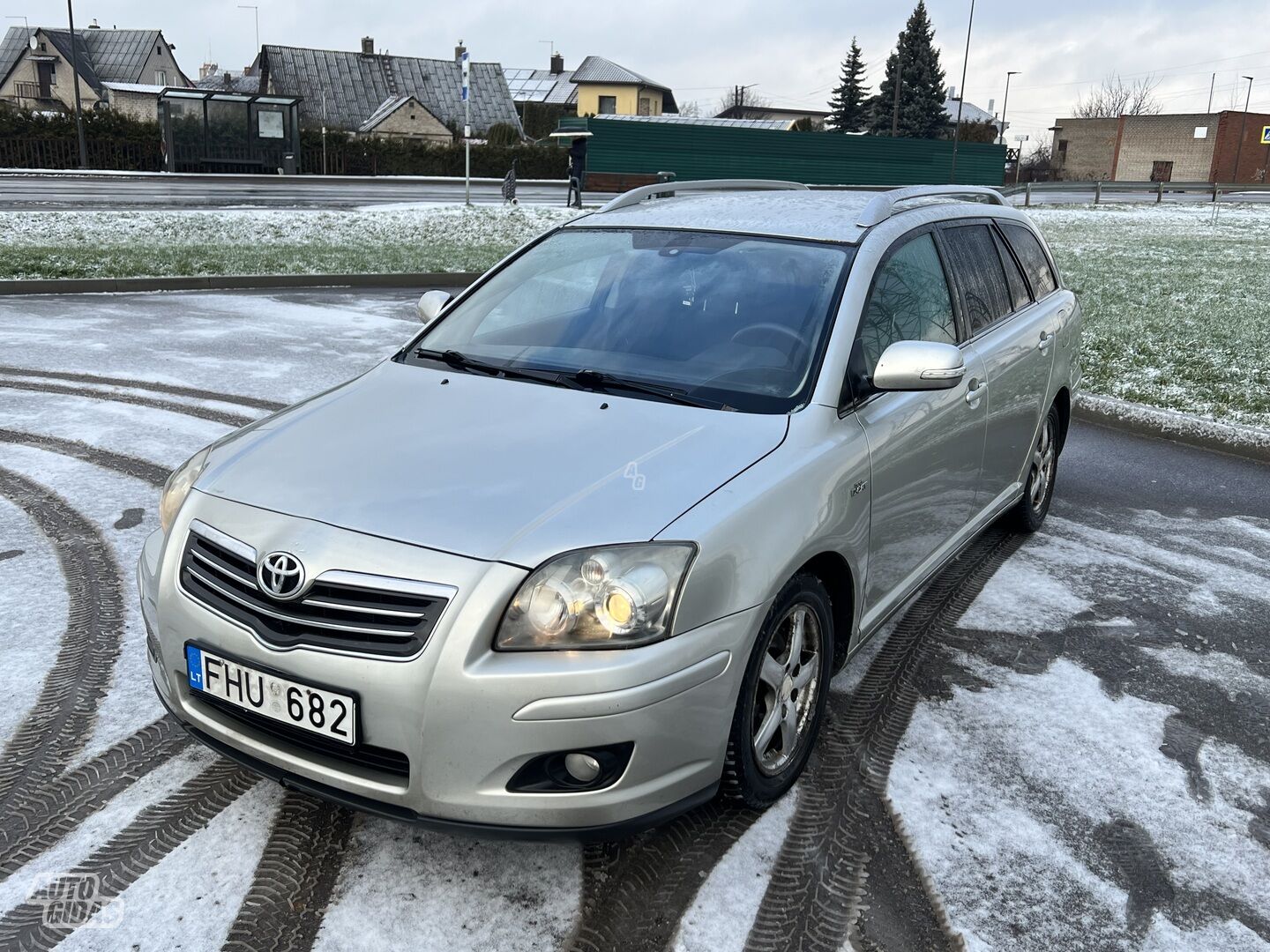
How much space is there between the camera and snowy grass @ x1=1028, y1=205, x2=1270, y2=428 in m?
8.70

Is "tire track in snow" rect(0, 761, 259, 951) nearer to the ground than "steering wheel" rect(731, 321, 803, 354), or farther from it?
nearer to the ground

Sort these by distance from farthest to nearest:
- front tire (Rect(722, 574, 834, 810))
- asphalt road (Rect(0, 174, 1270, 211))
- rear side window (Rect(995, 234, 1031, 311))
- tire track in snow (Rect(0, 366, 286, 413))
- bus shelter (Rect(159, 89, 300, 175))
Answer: bus shelter (Rect(159, 89, 300, 175))
asphalt road (Rect(0, 174, 1270, 211))
tire track in snow (Rect(0, 366, 286, 413))
rear side window (Rect(995, 234, 1031, 311))
front tire (Rect(722, 574, 834, 810))

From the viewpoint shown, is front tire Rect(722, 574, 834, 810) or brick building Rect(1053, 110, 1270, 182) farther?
brick building Rect(1053, 110, 1270, 182)

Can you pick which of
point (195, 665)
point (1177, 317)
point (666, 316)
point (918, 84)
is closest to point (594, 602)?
point (195, 665)

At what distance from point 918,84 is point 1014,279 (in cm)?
6954

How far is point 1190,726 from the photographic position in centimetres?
368

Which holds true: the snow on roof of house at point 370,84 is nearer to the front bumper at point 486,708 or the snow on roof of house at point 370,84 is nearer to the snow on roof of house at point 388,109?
the snow on roof of house at point 388,109

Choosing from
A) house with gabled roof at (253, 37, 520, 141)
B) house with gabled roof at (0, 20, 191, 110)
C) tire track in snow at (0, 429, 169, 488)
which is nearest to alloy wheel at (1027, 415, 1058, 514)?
tire track in snow at (0, 429, 169, 488)

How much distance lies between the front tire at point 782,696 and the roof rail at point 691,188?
87.5 inches

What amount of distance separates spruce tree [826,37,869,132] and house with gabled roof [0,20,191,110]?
161ft

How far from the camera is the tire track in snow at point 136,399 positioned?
22.6 feet

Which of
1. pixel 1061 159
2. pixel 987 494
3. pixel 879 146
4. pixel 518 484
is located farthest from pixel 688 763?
pixel 1061 159

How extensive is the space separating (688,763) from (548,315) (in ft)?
6.40

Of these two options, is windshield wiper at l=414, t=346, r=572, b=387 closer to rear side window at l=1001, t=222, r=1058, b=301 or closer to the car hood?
the car hood
